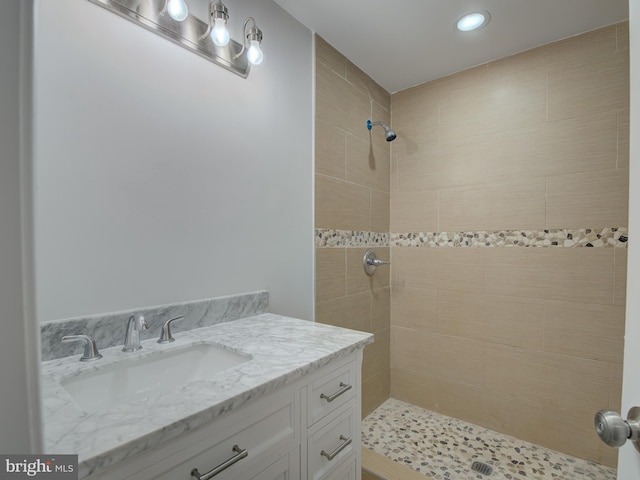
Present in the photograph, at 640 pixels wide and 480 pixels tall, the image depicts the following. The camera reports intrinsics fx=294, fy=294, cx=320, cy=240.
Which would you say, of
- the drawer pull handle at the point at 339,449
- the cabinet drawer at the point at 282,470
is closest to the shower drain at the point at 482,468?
the drawer pull handle at the point at 339,449

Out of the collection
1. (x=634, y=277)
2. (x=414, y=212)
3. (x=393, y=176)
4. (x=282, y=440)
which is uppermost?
(x=393, y=176)

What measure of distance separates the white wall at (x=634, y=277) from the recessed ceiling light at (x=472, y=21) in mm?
1166

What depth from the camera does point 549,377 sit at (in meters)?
1.68

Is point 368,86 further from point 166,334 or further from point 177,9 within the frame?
point 166,334

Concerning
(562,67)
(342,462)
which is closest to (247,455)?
(342,462)

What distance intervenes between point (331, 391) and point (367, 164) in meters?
1.52

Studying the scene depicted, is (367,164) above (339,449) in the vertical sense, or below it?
above

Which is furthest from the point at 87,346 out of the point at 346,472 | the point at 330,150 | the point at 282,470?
the point at 330,150

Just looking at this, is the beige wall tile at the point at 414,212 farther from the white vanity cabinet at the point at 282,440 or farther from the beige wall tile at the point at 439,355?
the white vanity cabinet at the point at 282,440

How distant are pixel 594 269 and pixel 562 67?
3.71 ft

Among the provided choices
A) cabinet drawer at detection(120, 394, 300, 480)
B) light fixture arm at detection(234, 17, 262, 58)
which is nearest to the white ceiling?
light fixture arm at detection(234, 17, 262, 58)

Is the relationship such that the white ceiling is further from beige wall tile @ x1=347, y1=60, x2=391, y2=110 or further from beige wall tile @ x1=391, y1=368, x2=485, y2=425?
beige wall tile @ x1=391, y1=368, x2=485, y2=425

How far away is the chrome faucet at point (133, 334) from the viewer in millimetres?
892

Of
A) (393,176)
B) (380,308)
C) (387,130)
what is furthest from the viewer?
(393,176)
